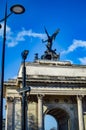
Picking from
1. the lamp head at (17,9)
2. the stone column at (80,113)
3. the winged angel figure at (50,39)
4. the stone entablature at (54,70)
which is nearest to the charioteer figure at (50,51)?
the winged angel figure at (50,39)

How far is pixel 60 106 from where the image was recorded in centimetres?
3559

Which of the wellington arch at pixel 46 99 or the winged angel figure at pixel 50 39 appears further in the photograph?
the winged angel figure at pixel 50 39

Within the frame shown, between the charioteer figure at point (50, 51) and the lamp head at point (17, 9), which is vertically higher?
the charioteer figure at point (50, 51)

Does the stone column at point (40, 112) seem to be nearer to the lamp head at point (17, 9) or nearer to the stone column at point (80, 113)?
the stone column at point (80, 113)

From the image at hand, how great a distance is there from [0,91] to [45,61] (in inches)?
1087

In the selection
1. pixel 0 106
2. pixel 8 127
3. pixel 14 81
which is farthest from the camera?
pixel 14 81

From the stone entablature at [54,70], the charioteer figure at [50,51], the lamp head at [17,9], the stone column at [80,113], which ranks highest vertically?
the charioteer figure at [50,51]

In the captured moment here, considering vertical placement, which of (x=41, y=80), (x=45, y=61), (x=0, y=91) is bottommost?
(x=0, y=91)

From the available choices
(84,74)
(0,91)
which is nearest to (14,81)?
(84,74)

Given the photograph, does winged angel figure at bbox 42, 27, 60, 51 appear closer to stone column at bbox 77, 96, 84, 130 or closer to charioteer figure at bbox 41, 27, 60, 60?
charioteer figure at bbox 41, 27, 60, 60

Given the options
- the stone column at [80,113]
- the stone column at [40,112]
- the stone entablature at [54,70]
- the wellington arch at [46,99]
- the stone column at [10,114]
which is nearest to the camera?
the stone column at [40,112]

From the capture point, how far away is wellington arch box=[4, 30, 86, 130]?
33875 mm

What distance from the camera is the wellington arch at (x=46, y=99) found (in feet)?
111

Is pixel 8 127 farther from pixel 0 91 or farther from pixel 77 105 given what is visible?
pixel 0 91
